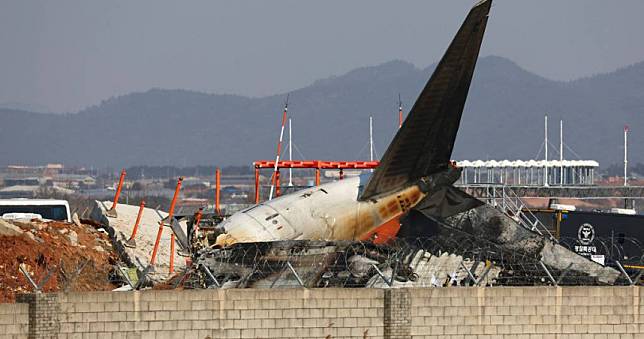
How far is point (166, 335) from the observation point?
36.0m

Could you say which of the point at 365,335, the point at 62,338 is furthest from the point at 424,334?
the point at 62,338

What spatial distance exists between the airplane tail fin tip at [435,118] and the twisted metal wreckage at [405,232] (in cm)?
4

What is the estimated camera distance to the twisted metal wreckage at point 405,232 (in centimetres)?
4241

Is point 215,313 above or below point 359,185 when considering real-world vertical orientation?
below

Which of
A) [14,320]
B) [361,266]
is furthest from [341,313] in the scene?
[14,320]

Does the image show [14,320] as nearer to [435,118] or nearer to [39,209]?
[435,118]

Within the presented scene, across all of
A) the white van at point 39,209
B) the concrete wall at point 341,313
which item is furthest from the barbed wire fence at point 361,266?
the white van at point 39,209

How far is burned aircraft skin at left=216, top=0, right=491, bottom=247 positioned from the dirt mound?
528cm

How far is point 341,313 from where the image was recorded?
121ft

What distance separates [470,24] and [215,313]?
1635 centimetres

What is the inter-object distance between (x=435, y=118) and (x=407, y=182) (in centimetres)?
276

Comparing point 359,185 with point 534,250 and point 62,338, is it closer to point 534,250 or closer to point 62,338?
point 534,250

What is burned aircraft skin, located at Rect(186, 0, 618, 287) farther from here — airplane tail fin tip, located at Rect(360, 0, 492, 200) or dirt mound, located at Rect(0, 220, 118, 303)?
dirt mound, located at Rect(0, 220, 118, 303)

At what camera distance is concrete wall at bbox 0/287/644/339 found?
3559cm
